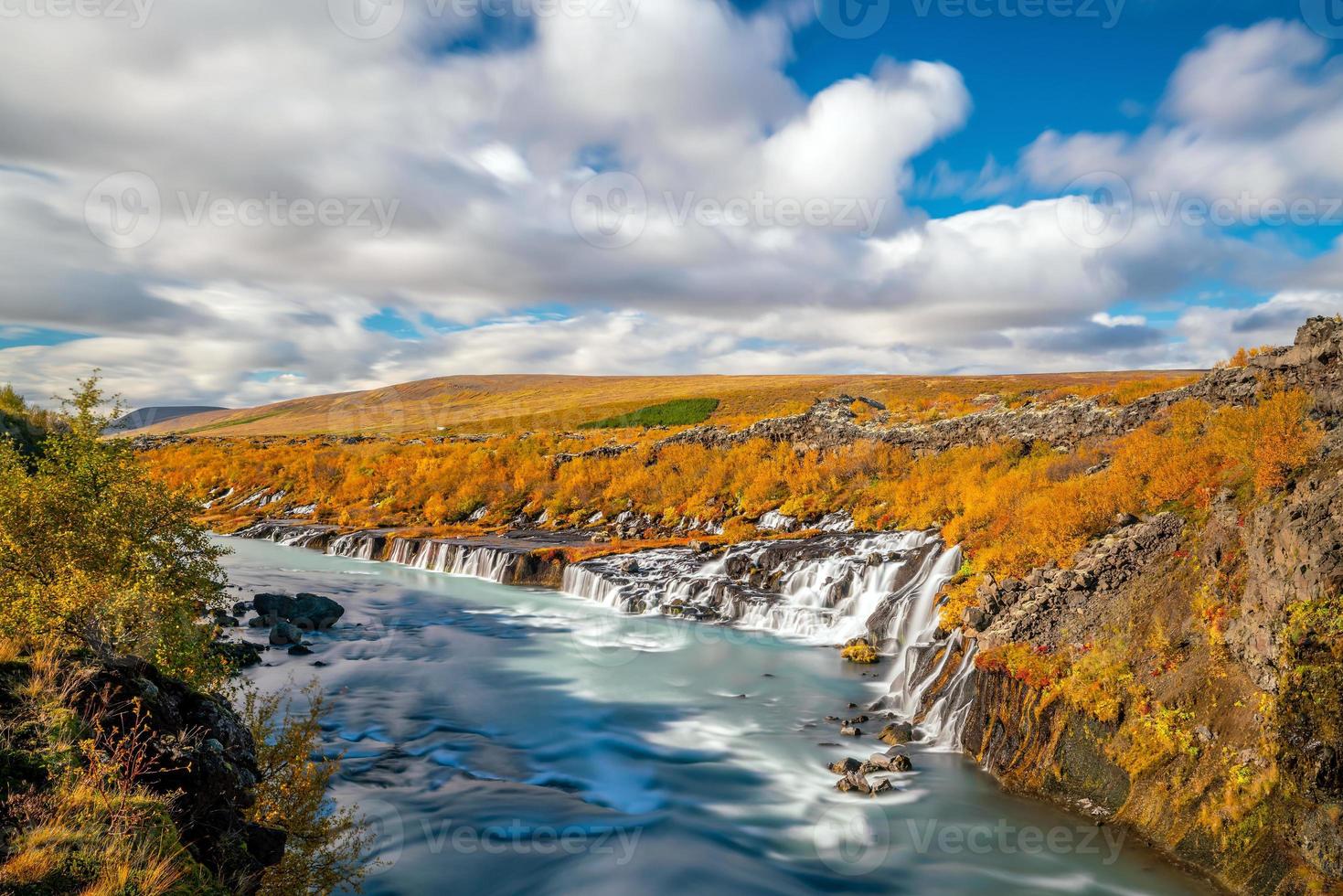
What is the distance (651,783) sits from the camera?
518 inches

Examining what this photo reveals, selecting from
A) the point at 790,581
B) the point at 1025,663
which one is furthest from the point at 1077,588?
the point at 790,581

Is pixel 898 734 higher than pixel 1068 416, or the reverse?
pixel 1068 416

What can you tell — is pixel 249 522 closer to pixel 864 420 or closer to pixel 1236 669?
pixel 864 420

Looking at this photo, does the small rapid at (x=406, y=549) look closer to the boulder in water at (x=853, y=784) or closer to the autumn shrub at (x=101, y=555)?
the autumn shrub at (x=101, y=555)

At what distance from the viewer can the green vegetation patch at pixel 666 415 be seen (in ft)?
281

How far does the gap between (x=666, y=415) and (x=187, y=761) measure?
275 feet

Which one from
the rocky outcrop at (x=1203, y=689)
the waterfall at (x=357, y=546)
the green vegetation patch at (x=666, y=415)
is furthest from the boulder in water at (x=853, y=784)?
the green vegetation patch at (x=666, y=415)

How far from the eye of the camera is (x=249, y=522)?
48.8m

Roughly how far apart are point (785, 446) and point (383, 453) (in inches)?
1523

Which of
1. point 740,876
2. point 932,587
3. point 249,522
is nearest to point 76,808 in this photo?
point 740,876

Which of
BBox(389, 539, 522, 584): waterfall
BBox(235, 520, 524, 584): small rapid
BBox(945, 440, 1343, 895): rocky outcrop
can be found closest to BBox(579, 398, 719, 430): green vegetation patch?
BBox(235, 520, 524, 584): small rapid

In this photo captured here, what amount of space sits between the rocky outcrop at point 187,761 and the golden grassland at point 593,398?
32.1m

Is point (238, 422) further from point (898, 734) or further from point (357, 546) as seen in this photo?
point (898, 734)

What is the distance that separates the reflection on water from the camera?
32.8ft
